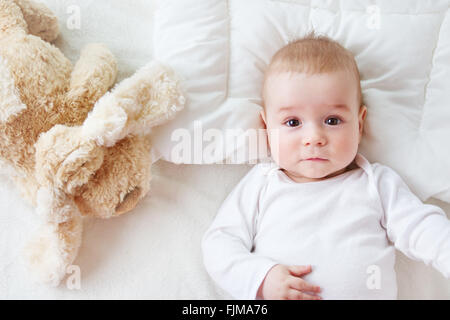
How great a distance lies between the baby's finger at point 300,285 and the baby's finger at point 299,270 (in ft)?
0.05

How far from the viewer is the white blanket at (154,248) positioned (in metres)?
1.01

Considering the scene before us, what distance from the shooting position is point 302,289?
0.92 m

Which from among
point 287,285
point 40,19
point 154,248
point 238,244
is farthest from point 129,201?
point 40,19

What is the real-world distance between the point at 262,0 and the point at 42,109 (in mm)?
598

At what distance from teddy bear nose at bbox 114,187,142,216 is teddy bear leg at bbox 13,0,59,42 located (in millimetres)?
477

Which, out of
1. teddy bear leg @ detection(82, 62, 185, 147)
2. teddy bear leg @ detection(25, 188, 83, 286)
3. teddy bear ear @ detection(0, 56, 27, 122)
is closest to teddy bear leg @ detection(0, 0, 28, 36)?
teddy bear ear @ detection(0, 56, 27, 122)

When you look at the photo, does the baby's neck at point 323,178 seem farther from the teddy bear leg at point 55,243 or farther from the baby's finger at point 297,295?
the teddy bear leg at point 55,243

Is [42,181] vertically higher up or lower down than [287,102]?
lower down

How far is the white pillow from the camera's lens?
42.6 inches

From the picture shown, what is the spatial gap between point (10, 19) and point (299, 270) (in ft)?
2.74

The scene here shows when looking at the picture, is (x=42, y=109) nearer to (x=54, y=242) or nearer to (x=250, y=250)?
(x=54, y=242)

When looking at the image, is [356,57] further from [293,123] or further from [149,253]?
[149,253]
